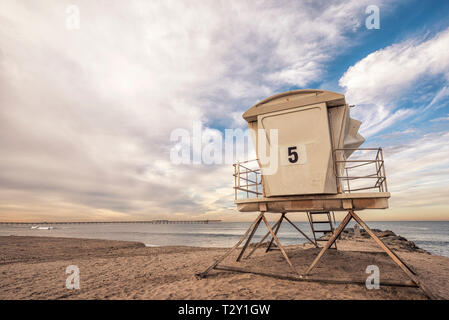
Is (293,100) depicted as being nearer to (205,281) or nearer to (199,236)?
(205,281)

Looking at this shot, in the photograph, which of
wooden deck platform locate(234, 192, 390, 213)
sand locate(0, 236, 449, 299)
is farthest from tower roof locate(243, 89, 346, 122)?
sand locate(0, 236, 449, 299)

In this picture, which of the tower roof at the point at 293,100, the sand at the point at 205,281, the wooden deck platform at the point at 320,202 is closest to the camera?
the sand at the point at 205,281

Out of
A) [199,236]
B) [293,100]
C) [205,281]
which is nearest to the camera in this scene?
[205,281]

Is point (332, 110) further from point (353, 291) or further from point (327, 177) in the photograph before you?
point (353, 291)

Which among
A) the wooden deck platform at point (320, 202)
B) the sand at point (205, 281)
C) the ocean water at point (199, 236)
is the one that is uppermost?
the wooden deck platform at point (320, 202)

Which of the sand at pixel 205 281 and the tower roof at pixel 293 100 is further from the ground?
the tower roof at pixel 293 100

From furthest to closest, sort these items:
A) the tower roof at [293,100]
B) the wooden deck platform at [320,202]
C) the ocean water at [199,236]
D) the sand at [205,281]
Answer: the ocean water at [199,236] < the tower roof at [293,100] < the wooden deck platform at [320,202] < the sand at [205,281]

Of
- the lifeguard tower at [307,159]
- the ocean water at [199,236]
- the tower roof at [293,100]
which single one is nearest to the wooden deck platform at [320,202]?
the lifeguard tower at [307,159]

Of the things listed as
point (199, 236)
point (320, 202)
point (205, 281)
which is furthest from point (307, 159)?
point (199, 236)

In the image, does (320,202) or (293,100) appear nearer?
(320,202)

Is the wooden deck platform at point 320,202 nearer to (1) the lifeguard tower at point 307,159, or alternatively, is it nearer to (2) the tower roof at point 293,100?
(1) the lifeguard tower at point 307,159

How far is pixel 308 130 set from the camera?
8.07 m
